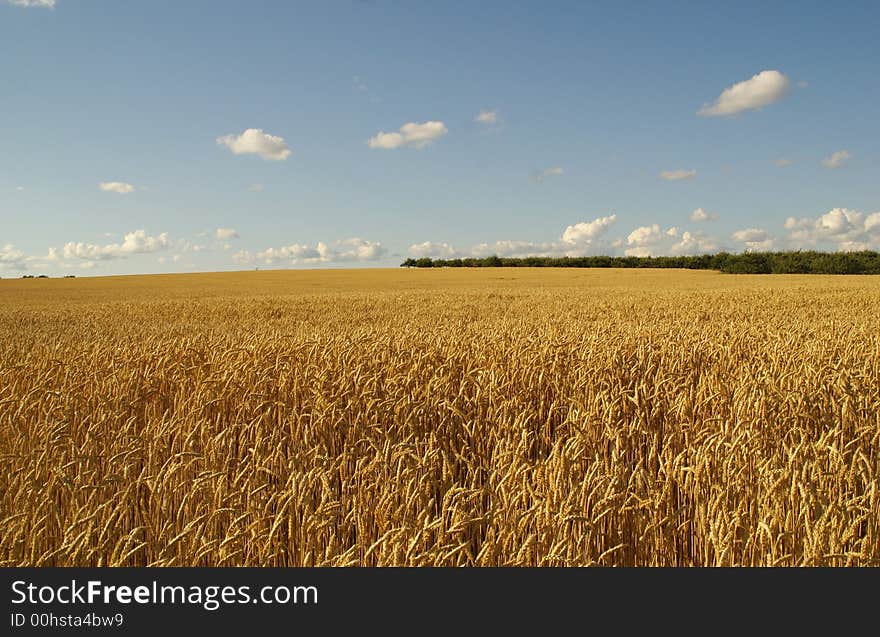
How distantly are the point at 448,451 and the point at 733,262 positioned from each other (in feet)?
220

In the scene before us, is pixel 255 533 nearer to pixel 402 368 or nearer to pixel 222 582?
pixel 222 582

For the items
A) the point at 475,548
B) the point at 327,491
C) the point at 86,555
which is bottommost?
the point at 475,548

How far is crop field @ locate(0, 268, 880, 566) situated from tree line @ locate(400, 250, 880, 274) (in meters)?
59.6

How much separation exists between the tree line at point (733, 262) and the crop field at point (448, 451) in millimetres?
59586

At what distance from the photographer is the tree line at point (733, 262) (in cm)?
5875

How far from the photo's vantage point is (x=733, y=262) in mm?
63062

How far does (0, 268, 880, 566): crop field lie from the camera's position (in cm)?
263

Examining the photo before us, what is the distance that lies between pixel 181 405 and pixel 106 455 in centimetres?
88

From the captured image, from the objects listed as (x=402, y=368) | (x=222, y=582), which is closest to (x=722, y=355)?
(x=402, y=368)

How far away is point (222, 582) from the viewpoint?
2.18 meters

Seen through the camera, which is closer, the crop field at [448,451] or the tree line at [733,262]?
the crop field at [448,451]

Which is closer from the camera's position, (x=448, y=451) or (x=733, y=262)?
(x=448, y=451)

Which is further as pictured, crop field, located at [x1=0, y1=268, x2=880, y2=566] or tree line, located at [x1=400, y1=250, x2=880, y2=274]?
tree line, located at [x1=400, y1=250, x2=880, y2=274]

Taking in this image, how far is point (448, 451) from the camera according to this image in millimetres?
4277
